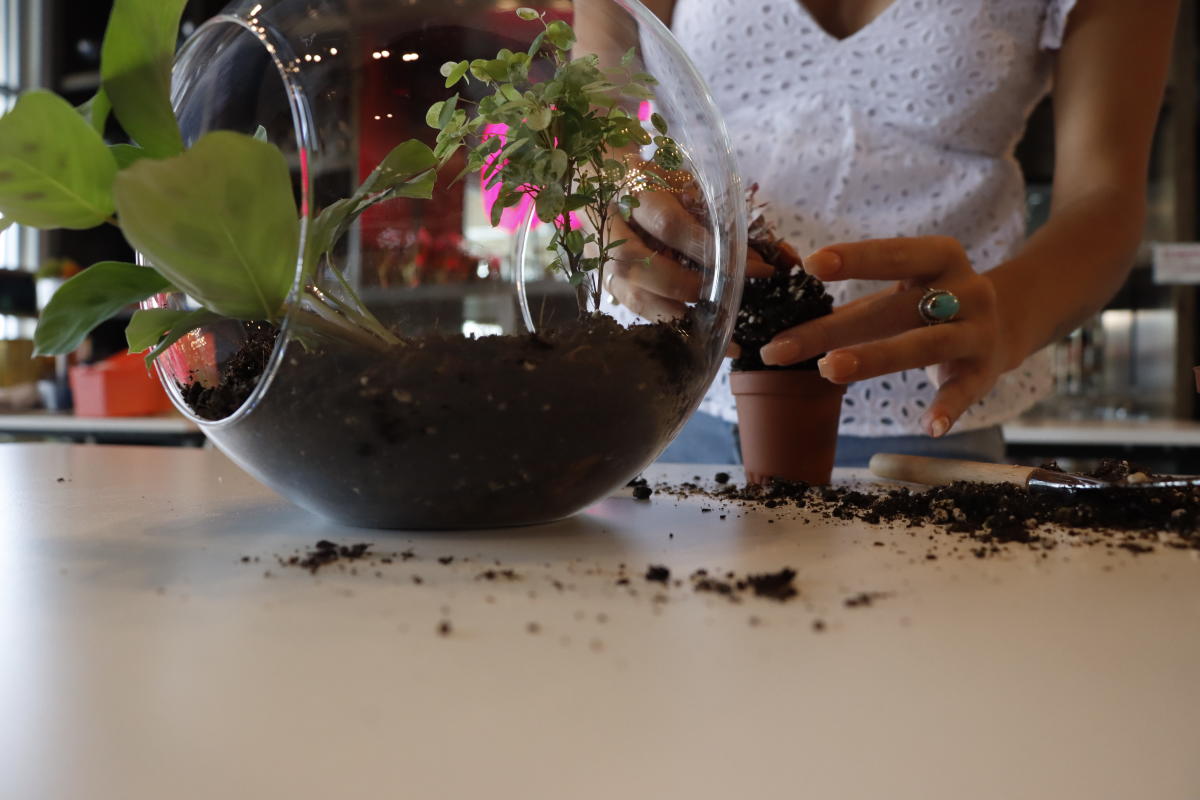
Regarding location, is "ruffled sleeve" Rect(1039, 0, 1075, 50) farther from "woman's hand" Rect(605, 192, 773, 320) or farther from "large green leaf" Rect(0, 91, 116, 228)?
"large green leaf" Rect(0, 91, 116, 228)

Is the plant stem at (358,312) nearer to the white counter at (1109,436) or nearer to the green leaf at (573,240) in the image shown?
the green leaf at (573,240)

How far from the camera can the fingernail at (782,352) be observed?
0.72m

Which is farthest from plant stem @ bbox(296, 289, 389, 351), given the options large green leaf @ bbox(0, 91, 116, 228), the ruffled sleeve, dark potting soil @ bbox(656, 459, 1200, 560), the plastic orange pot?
the plastic orange pot

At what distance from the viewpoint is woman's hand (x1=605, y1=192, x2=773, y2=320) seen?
1.93 feet

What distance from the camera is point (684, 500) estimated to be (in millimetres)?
690

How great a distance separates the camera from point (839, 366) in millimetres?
696

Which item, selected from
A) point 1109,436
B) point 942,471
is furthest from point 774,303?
point 1109,436

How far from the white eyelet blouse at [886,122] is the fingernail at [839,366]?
43 centimetres

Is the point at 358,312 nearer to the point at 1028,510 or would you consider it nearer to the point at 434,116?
the point at 434,116

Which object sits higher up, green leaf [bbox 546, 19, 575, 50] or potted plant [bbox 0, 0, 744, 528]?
green leaf [bbox 546, 19, 575, 50]

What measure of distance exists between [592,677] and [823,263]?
1.57 feet

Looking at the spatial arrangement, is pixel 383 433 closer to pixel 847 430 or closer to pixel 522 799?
pixel 522 799

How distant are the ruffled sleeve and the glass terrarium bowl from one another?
69 centimetres

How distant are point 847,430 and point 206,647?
924 millimetres
